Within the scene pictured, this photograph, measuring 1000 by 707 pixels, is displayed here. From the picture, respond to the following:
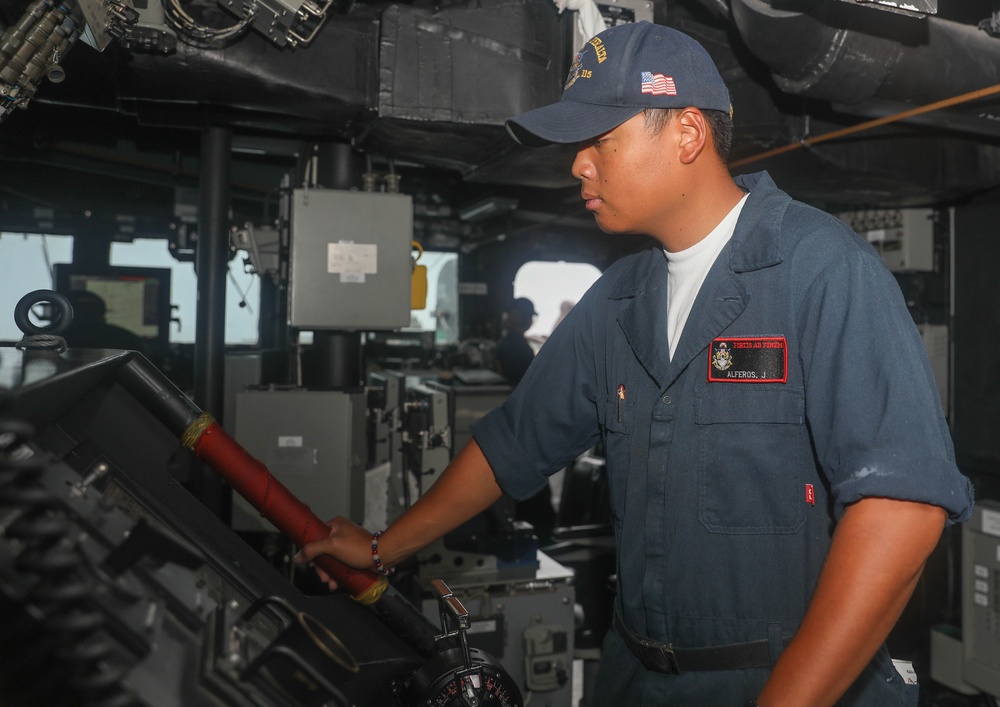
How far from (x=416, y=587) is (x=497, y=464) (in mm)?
1322

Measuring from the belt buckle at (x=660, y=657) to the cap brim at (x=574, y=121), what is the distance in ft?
2.59

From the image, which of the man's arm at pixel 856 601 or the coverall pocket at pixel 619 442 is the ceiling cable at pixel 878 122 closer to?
the coverall pocket at pixel 619 442

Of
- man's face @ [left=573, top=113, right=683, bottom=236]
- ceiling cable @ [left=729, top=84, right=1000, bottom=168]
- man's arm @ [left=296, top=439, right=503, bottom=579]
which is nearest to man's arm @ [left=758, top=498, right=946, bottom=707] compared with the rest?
man's face @ [left=573, top=113, right=683, bottom=236]

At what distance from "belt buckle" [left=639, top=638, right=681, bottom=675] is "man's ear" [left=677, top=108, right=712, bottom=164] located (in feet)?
2.48

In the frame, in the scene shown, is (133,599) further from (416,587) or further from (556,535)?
(556,535)

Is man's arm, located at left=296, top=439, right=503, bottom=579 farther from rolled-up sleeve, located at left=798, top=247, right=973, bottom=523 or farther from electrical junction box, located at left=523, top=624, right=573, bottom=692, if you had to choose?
electrical junction box, located at left=523, top=624, right=573, bottom=692

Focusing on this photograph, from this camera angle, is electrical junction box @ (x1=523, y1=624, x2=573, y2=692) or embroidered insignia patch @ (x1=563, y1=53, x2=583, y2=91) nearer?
Result: embroidered insignia patch @ (x1=563, y1=53, x2=583, y2=91)

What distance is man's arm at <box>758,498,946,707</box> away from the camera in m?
0.84

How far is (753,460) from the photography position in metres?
1.10

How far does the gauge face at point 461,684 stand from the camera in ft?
2.99

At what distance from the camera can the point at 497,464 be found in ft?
4.55

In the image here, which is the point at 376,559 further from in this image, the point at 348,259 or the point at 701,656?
the point at 348,259

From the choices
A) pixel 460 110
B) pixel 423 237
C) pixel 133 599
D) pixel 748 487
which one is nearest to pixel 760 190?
pixel 748 487

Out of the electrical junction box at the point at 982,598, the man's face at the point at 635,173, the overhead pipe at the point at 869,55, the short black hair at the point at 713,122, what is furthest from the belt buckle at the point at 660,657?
the electrical junction box at the point at 982,598
